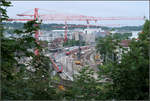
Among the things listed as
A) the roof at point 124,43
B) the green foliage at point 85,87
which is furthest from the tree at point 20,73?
the roof at point 124,43

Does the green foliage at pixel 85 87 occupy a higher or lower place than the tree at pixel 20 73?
lower

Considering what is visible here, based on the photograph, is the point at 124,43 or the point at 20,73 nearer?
the point at 20,73

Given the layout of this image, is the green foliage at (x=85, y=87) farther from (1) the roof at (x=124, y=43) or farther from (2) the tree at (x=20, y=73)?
(1) the roof at (x=124, y=43)

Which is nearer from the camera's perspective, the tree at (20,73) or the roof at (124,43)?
the tree at (20,73)

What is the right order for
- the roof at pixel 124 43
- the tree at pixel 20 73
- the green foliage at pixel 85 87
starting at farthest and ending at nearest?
the roof at pixel 124 43
the green foliage at pixel 85 87
the tree at pixel 20 73

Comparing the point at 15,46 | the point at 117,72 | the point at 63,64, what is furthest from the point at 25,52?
the point at 63,64

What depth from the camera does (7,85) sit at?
7.27 feet

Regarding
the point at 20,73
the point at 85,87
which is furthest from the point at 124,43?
the point at 20,73

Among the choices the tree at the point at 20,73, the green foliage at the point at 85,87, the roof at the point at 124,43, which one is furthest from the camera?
the roof at the point at 124,43

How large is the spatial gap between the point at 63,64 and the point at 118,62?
1.60m

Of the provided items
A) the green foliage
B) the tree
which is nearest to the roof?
the green foliage

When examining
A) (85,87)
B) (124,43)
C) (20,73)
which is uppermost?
(124,43)

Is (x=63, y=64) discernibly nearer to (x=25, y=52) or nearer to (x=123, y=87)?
(x=25, y=52)

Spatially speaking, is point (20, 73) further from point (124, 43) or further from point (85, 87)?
point (124, 43)
